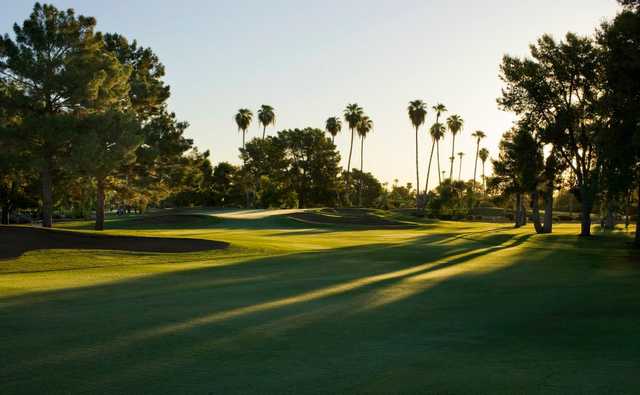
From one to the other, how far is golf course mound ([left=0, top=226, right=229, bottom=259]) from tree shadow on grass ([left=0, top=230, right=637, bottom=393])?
333 inches

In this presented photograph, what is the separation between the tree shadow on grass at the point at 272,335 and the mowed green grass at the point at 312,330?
4 centimetres

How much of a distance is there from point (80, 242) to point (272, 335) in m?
18.1

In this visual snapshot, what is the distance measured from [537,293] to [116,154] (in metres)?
29.5

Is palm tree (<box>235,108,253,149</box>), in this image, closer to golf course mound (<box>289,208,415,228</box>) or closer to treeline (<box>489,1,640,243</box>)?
golf course mound (<box>289,208,415,228</box>)

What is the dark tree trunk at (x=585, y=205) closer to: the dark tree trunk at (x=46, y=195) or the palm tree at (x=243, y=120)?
the dark tree trunk at (x=46, y=195)

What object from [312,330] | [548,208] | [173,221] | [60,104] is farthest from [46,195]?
[548,208]

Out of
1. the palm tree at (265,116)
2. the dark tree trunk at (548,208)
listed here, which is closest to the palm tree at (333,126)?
the palm tree at (265,116)

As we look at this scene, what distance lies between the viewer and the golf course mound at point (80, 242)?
2200 centimetres

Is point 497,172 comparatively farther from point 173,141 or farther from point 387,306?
point 387,306

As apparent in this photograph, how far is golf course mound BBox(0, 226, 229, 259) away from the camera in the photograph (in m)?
22.0

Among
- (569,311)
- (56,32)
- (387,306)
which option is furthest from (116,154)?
(569,311)

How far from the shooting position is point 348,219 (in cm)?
7406

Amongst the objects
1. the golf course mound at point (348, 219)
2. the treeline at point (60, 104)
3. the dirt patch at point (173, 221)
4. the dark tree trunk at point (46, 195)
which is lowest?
the dirt patch at point (173, 221)

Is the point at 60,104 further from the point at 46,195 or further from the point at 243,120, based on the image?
the point at 243,120
